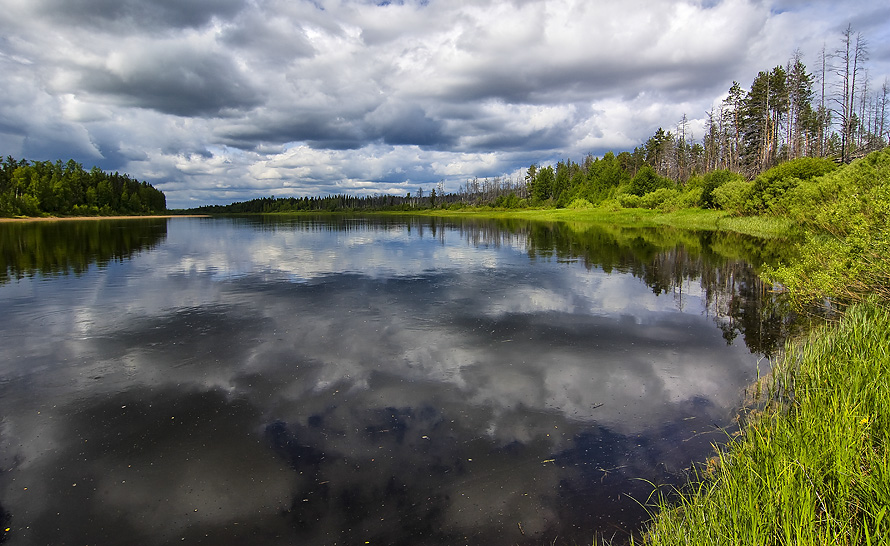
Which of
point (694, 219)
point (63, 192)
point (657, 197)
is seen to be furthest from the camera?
point (63, 192)

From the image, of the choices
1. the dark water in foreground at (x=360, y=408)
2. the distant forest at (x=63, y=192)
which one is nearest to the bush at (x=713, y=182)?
the dark water in foreground at (x=360, y=408)

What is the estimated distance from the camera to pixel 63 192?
423 feet

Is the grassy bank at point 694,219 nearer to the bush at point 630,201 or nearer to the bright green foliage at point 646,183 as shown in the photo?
the bush at point 630,201

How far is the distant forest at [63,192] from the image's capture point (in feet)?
374

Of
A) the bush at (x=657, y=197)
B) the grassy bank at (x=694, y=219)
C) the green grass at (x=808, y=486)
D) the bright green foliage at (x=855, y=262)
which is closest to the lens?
the green grass at (x=808, y=486)

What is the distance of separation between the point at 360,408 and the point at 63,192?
160192 millimetres

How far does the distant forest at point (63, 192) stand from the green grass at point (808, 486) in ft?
461

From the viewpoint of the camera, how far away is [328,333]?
46.6 ft

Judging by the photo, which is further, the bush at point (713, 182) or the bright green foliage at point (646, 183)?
the bright green foliage at point (646, 183)

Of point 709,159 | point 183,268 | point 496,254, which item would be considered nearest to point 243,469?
point 183,268

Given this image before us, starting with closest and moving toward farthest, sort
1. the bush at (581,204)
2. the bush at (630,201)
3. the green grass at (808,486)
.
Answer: the green grass at (808,486) < the bush at (630,201) < the bush at (581,204)

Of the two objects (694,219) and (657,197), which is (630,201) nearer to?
(657,197)

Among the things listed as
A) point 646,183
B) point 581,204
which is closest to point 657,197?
point 646,183

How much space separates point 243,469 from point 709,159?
113513 mm
